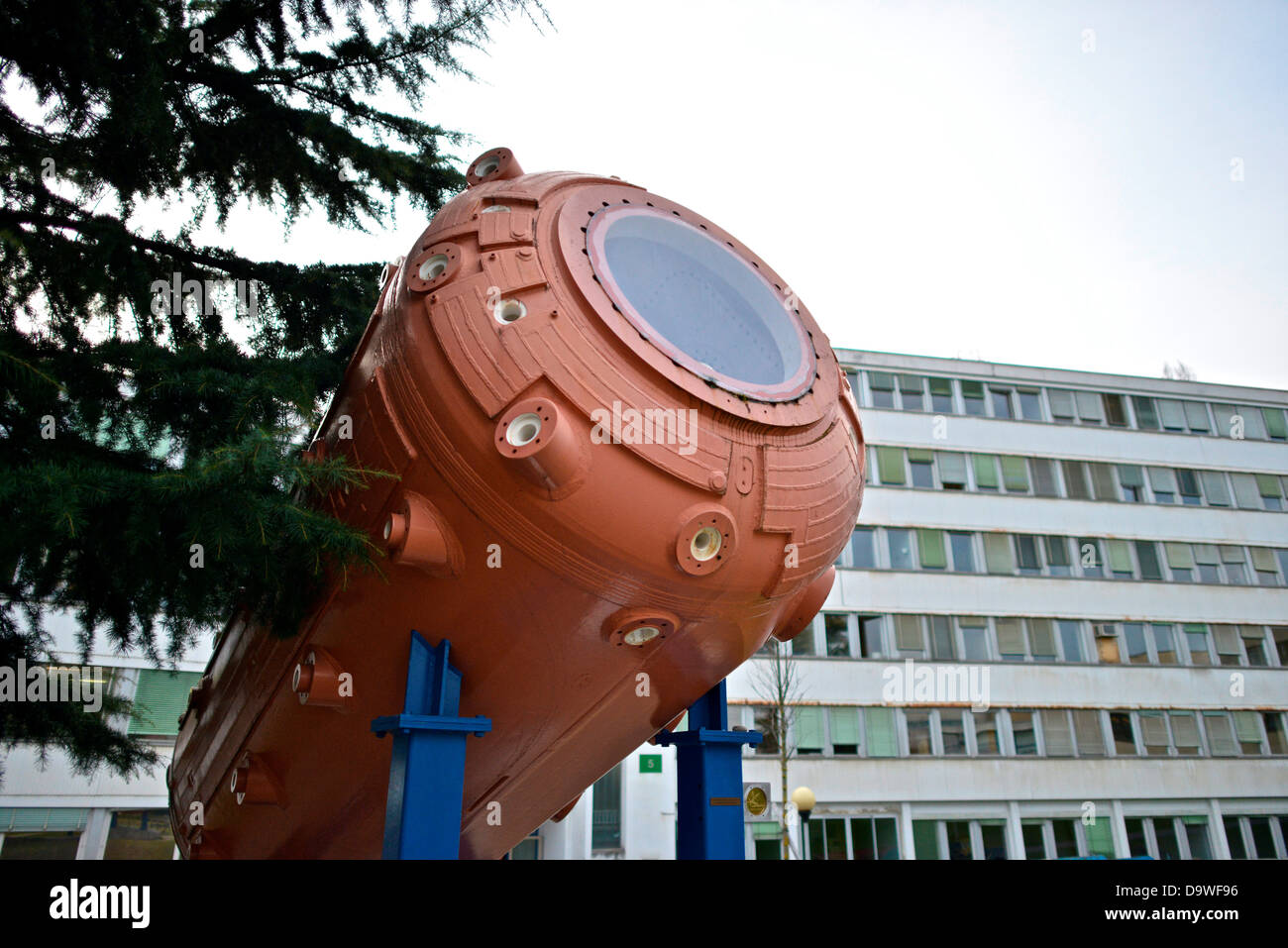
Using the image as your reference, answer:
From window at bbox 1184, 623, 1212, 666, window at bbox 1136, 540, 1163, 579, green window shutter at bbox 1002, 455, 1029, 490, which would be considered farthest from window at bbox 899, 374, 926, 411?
window at bbox 1184, 623, 1212, 666

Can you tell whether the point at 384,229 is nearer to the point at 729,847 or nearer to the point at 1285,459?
the point at 729,847

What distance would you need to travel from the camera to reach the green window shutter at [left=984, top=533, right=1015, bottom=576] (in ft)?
81.6

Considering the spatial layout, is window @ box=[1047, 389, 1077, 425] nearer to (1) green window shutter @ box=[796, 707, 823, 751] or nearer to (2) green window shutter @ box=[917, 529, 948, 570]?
(2) green window shutter @ box=[917, 529, 948, 570]

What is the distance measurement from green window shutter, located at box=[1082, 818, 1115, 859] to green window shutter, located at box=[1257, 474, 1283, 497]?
13.4m

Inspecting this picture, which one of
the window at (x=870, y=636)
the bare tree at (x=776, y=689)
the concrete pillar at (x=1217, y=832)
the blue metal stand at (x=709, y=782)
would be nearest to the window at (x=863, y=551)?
the window at (x=870, y=636)

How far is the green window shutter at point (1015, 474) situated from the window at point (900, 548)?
161 inches

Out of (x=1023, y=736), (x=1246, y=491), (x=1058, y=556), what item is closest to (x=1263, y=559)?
(x=1246, y=491)

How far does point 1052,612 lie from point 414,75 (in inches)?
945

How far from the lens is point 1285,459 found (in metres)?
29.3

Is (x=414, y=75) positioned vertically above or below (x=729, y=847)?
above

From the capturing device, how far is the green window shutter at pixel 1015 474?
2605 cm

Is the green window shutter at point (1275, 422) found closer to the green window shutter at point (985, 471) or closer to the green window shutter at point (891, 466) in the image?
the green window shutter at point (985, 471)
